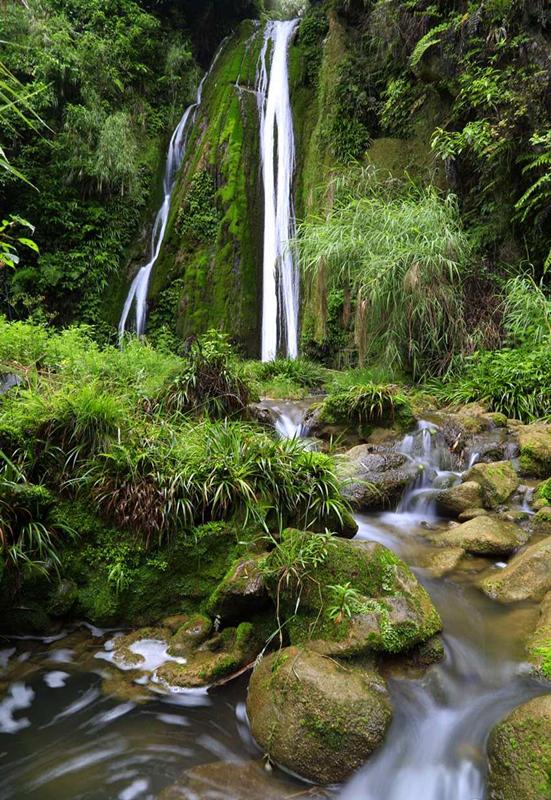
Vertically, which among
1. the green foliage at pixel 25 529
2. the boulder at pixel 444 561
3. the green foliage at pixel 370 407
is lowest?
the boulder at pixel 444 561

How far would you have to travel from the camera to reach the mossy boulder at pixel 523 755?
6.77 ft

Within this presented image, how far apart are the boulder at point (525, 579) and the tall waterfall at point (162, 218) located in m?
10.1

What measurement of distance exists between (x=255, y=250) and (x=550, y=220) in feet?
22.5

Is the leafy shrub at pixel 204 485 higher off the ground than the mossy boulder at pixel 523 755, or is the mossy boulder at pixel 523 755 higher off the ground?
the leafy shrub at pixel 204 485

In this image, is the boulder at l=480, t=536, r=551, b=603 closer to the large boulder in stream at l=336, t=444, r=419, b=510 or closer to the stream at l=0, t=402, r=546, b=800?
the stream at l=0, t=402, r=546, b=800

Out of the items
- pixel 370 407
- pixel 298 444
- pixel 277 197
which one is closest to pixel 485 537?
pixel 298 444

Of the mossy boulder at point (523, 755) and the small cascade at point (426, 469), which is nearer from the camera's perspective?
the mossy boulder at point (523, 755)

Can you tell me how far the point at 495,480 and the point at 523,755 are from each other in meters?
3.06

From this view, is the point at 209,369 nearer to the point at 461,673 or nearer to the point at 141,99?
the point at 461,673

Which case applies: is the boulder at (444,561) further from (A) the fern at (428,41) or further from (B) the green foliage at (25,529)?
(A) the fern at (428,41)

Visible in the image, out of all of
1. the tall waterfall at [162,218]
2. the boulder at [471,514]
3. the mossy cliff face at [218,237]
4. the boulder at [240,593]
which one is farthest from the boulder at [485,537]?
the tall waterfall at [162,218]

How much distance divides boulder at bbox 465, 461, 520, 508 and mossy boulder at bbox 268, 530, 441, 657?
6.54ft

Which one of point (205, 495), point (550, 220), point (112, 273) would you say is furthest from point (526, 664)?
point (112, 273)

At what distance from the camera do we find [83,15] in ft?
48.3
